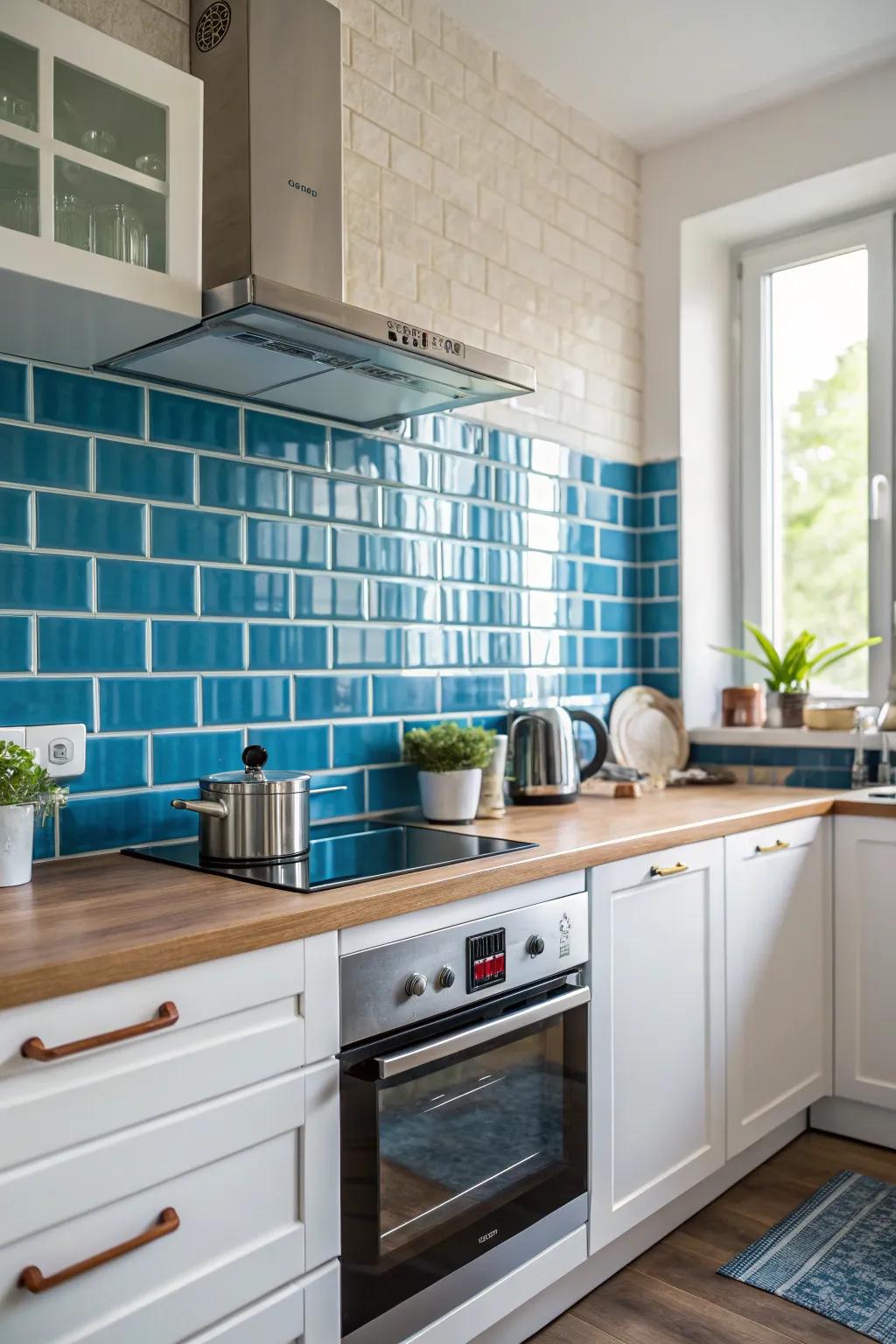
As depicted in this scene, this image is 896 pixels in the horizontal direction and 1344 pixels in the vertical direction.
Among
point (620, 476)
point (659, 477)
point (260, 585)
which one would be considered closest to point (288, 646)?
point (260, 585)

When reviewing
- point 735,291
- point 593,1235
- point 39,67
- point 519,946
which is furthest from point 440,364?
point 735,291

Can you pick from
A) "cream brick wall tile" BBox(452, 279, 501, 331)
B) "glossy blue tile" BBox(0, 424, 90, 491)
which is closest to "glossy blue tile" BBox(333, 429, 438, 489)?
"cream brick wall tile" BBox(452, 279, 501, 331)

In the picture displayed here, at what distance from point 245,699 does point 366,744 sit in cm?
35

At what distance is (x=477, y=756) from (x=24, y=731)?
941 mm

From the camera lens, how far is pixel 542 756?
2.56 metres

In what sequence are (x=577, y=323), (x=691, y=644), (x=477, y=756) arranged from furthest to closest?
(x=691, y=644) → (x=577, y=323) → (x=477, y=756)

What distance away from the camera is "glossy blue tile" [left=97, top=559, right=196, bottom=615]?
Result: 6.01 feet

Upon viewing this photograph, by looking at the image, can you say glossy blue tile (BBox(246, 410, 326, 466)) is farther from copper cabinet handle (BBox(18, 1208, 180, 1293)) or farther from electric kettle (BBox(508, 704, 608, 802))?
copper cabinet handle (BBox(18, 1208, 180, 1293))

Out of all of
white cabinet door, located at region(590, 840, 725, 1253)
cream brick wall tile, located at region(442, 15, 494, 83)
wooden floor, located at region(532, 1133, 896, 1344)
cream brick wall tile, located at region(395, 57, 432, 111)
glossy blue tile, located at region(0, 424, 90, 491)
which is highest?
cream brick wall tile, located at region(442, 15, 494, 83)

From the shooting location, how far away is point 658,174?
3.30 metres

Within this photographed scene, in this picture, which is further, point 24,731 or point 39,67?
point 24,731

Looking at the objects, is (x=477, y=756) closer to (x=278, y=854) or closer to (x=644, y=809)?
(x=644, y=809)

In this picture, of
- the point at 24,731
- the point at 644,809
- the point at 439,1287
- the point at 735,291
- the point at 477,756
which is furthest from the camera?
the point at 735,291

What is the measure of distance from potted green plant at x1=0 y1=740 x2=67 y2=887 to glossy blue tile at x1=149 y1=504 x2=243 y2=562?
0.53 metres
